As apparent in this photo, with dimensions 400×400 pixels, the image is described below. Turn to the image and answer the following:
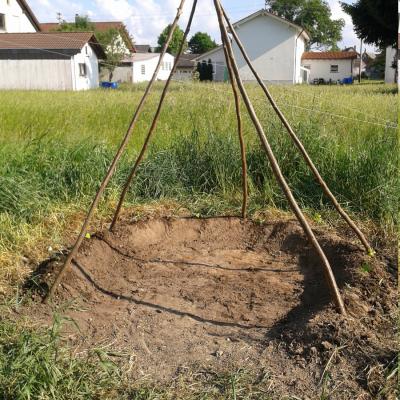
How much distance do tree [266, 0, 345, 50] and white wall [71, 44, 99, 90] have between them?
34026mm

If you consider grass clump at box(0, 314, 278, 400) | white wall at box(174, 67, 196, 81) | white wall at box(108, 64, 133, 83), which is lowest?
grass clump at box(0, 314, 278, 400)

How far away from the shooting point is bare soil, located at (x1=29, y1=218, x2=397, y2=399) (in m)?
2.20

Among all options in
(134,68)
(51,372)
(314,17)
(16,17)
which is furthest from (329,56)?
(51,372)

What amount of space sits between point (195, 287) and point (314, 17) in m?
60.5

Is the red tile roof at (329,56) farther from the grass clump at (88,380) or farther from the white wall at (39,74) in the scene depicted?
the grass clump at (88,380)

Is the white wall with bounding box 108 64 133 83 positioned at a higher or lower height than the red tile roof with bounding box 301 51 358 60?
lower

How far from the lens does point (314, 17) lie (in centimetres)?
5738

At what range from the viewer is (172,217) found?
4.02m

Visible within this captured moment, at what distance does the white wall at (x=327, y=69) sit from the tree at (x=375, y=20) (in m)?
25.4

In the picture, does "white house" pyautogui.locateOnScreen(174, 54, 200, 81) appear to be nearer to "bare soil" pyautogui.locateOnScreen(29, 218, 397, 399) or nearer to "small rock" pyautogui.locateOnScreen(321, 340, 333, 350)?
"bare soil" pyautogui.locateOnScreen(29, 218, 397, 399)

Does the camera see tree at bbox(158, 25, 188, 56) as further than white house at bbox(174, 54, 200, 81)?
No

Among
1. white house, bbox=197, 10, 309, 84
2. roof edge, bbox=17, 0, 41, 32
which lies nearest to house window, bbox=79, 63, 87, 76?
roof edge, bbox=17, 0, 41, 32

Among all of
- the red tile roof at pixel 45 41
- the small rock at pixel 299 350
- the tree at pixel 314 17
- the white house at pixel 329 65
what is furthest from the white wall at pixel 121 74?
the small rock at pixel 299 350

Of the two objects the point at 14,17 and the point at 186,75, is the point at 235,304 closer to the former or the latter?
the point at 186,75
